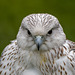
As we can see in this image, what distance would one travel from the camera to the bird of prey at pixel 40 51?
406 cm

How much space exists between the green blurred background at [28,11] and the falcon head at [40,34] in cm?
399

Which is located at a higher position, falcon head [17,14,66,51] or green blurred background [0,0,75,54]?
falcon head [17,14,66,51]

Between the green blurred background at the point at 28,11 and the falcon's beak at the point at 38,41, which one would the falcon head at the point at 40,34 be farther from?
the green blurred background at the point at 28,11

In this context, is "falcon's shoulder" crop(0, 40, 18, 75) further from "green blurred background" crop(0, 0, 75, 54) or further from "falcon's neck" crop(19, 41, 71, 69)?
"green blurred background" crop(0, 0, 75, 54)

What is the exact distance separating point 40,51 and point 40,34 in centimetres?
38

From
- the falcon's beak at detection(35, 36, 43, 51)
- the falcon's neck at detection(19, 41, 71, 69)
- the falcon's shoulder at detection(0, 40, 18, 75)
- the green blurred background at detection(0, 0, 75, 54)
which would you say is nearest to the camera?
the falcon's beak at detection(35, 36, 43, 51)

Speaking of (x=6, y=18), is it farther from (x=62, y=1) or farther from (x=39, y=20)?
(x=39, y=20)

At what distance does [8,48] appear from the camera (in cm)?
491

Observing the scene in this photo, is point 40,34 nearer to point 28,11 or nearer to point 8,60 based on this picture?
point 8,60

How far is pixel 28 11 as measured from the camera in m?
9.12

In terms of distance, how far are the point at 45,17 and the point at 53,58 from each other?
0.59m

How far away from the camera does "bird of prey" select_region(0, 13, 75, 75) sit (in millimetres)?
4059

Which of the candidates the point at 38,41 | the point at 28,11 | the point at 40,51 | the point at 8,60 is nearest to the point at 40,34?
the point at 38,41

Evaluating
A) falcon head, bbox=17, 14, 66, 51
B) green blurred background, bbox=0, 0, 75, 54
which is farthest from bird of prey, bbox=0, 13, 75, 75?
green blurred background, bbox=0, 0, 75, 54
